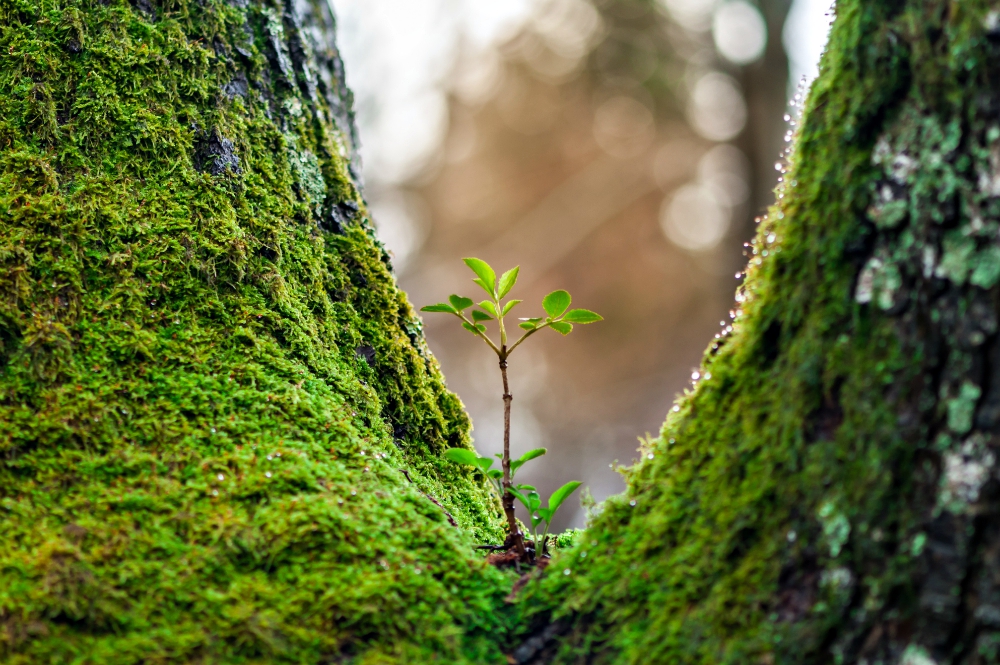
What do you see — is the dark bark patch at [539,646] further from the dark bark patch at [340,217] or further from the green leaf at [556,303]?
the dark bark patch at [340,217]

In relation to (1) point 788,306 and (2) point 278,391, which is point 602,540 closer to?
(1) point 788,306

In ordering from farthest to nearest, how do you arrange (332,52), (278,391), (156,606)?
(332,52)
(278,391)
(156,606)

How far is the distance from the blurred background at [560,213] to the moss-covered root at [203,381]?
37.7 feet

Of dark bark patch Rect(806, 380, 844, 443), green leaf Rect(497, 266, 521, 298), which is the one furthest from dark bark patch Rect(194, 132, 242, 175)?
dark bark patch Rect(806, 380, 844, 443)

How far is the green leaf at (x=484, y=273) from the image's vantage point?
1.46 m

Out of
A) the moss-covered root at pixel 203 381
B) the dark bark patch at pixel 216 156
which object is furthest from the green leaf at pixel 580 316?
the dark bark patch at pixel 216 156

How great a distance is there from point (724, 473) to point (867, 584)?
262 millimetres

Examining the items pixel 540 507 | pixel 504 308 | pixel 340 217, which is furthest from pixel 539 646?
pixel 340 217

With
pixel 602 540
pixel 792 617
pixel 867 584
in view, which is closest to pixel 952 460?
pixel 867 584

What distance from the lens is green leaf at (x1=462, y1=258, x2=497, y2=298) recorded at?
1.46 metres

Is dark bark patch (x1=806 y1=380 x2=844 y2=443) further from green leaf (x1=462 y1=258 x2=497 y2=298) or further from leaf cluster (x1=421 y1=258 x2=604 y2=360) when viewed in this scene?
green leaf (x1=462 y1=258 x2=497 y2=298)

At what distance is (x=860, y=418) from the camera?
889 millimetres

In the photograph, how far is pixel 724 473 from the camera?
41.3 inches

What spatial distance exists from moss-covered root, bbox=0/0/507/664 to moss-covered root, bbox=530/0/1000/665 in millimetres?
366
